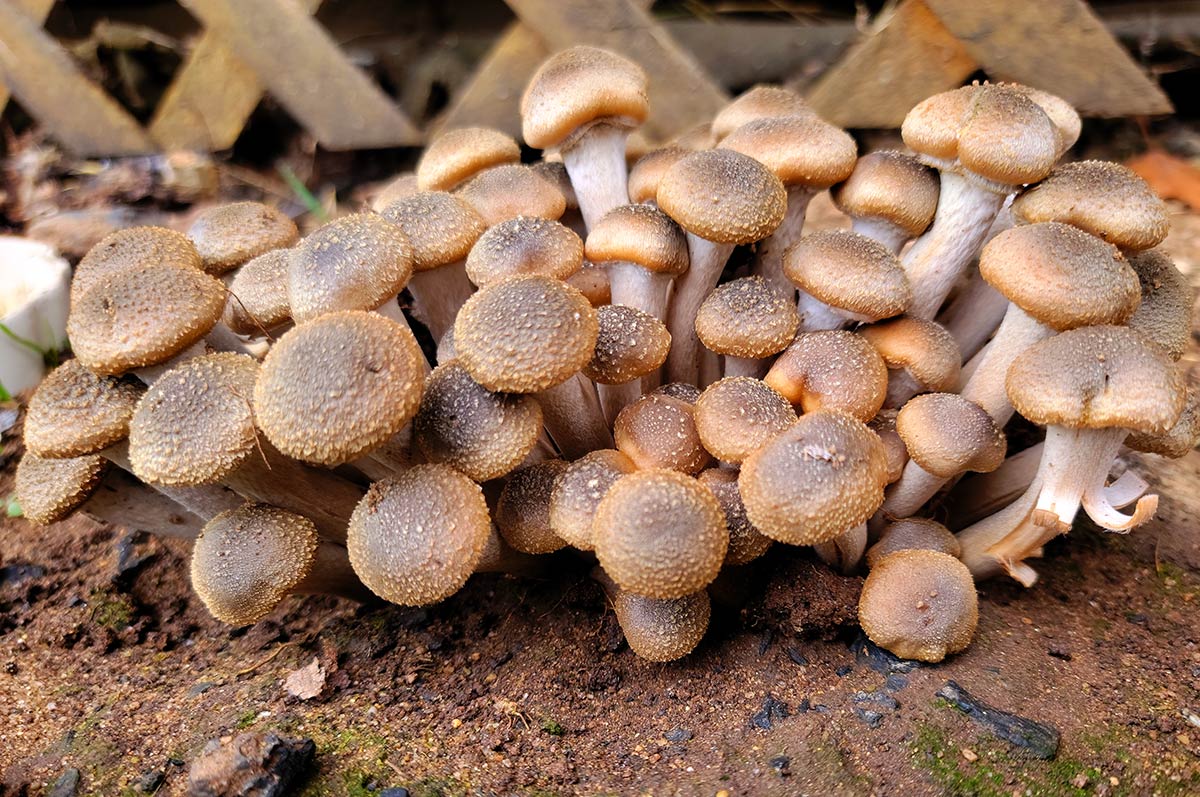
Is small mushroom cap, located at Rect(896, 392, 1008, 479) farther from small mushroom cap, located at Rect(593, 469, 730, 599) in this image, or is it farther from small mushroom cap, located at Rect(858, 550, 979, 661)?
small mushroom cap, located at Rect(593, 469, 730, 599)

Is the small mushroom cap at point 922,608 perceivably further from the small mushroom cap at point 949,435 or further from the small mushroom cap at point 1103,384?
the small mushroom cap at point 1103,384

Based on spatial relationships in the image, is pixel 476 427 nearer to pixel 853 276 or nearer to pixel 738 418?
pixel 738 418

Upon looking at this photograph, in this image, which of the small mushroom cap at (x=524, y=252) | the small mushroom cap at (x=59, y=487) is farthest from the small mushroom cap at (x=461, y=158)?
the small mushroom cap at (x=59, y=487)

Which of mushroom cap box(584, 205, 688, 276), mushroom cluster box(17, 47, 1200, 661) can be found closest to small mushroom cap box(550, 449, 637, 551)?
mushroom cluster box(17, 47, 1200, 661)

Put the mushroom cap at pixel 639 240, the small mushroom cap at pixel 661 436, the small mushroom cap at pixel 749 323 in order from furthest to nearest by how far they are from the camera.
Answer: the mushroom cap at pixel 639 240 < the small mushroom cap at pixel 749 323 < the small mushroom cap at pixel 661 436

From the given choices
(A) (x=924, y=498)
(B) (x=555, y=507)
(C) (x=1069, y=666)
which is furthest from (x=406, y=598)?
(C) (x=1069, y=666)
